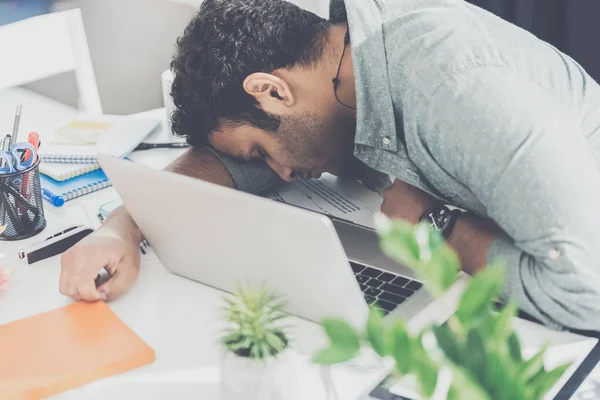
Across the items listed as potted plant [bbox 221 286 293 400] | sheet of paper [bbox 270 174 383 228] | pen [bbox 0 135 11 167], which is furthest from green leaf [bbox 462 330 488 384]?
pen [bbox 0 135 11 167]

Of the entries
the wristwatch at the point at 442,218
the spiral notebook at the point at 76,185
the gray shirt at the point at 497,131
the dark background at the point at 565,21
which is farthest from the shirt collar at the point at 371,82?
the dark background at the point at 565,21

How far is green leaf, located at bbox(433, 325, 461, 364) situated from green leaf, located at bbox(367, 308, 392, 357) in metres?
0.04

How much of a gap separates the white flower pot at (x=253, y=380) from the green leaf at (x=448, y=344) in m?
0.29

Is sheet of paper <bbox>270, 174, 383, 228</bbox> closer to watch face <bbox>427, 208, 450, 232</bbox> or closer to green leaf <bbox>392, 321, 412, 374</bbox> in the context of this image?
watch face <bbox>427, 208, 450, 232</bbox>

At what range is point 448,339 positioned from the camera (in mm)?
496

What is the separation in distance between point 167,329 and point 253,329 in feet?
1.13

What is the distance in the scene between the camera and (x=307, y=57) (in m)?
1.32

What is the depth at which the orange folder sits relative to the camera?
92 centimetres

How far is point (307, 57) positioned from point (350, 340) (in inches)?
34.8

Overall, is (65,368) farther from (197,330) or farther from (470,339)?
(470,339)

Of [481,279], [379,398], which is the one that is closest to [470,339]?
[481,279]

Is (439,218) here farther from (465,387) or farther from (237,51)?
(465,387)

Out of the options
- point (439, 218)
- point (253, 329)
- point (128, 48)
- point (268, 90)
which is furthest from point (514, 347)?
point (128, 48)

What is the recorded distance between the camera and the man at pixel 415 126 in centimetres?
99
